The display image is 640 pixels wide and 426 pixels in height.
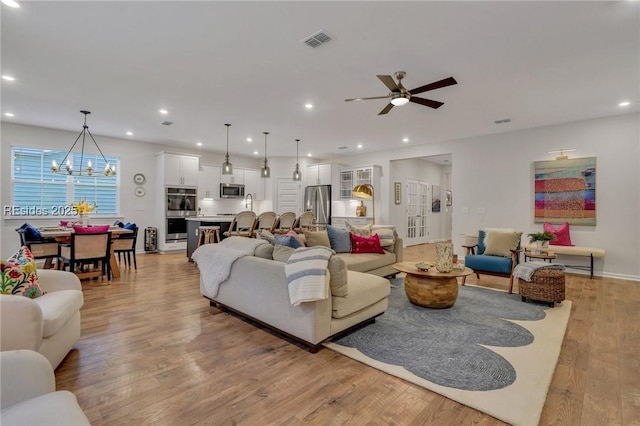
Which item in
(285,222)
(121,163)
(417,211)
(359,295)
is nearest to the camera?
(359,295)

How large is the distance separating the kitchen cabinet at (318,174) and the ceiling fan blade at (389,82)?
5.77m

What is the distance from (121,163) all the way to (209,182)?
217 cm

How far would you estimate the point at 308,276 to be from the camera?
242 centimetres

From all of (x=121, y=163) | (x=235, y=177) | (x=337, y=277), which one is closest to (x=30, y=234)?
(x=121, y=163)

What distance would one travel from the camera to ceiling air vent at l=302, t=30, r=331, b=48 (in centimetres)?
288

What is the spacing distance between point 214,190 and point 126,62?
219 inches

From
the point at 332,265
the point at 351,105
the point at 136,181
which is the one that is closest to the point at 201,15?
the point at 332,265

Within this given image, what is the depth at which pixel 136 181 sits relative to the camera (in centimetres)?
753

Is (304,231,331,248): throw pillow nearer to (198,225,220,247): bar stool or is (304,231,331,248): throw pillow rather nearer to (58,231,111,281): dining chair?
(198,225,220,247): bar stool

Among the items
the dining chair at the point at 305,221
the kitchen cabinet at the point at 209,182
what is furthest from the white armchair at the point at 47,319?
the kitchen cabinet at the point at 209,182

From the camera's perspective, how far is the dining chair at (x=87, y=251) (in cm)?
439

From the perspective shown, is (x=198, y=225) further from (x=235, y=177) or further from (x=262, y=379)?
(x=262, y=379)

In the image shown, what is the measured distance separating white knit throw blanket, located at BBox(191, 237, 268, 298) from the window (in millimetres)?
3859

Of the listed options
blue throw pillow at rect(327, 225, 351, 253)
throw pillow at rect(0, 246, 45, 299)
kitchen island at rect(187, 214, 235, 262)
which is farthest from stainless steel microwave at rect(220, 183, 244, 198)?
throw pillow at rect(0, 246, 45, 299)
